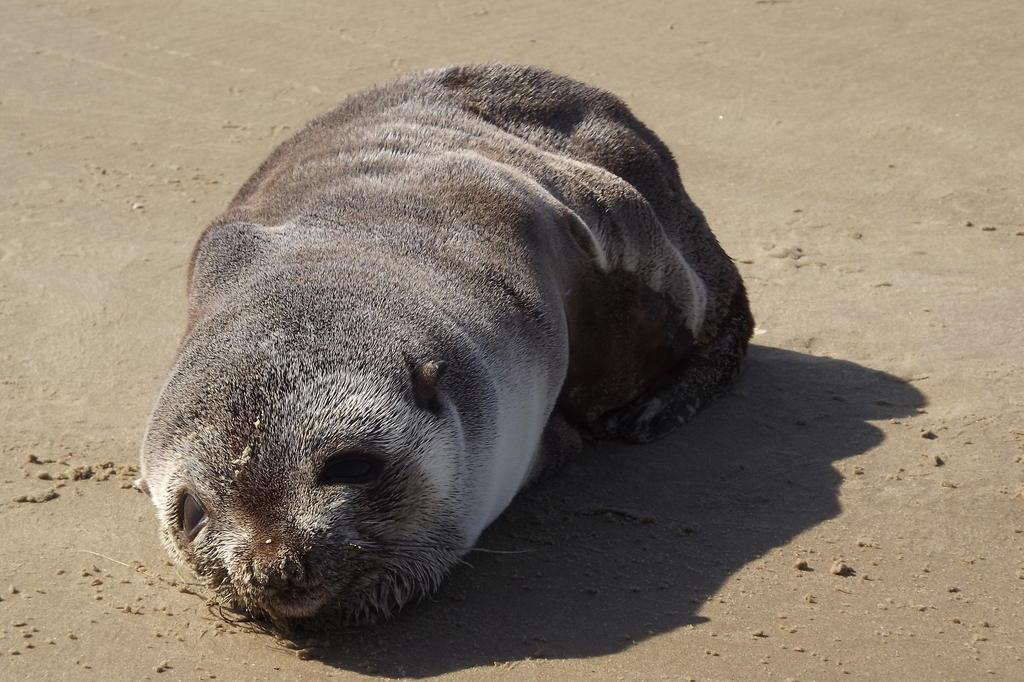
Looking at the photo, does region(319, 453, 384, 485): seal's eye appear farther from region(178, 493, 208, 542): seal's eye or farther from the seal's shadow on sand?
the seal's shadow on sand

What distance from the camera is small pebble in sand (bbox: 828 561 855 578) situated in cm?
440

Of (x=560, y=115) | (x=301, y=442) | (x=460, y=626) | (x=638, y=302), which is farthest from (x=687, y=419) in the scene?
(x=301, y=442)

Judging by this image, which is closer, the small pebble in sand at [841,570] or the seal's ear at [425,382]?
the seal's ear at [425,382]

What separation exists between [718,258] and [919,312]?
3.49 feet

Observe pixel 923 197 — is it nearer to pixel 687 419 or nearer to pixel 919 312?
pixel 919 312

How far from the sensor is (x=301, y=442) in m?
3.69

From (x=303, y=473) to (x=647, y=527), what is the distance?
4.82ft

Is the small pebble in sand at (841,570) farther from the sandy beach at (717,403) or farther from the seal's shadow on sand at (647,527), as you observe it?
the seal's shadow on sand at (647,527)

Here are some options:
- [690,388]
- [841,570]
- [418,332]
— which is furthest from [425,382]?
[690,388]

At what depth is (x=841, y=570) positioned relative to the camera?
174 inches

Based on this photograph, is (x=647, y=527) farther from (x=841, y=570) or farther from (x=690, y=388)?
(x=690, y=388)

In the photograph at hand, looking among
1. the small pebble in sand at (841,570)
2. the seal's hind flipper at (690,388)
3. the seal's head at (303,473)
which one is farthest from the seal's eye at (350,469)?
the seal's hind flipper at (690,388)

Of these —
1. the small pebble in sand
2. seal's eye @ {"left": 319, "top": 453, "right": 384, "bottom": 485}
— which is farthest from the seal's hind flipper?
seal's eye @ {"left": 319, "top": 453, "right": 384, "bottom": 485}

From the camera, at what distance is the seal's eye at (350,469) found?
3.73 m
